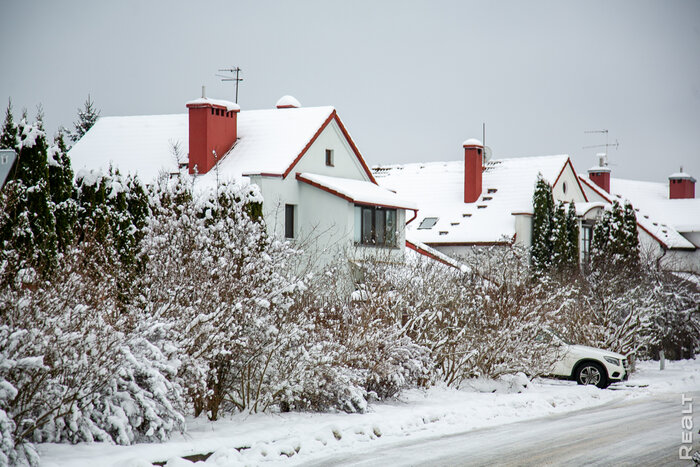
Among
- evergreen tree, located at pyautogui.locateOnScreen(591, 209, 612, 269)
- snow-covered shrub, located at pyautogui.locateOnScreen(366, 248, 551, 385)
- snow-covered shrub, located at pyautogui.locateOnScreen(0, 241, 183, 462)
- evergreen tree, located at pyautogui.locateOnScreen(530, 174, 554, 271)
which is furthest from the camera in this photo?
evergreen tree, located at pyautogui.locateOnScreen(591, 209, 612, 269)

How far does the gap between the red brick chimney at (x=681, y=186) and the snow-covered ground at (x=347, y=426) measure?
37.5 metres

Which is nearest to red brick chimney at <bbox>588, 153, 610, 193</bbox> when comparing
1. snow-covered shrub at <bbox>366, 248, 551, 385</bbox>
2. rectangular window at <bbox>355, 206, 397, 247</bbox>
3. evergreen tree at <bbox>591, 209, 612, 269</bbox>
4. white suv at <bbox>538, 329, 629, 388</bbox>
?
evergreen tree at <bbox>591, 209, 612, 269</bbox>

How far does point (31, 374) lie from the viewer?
842 cm

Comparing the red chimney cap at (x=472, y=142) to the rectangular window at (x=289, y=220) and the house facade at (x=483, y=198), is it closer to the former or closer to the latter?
the house facade at (x=483, y=198)

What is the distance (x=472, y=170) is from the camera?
4125 centimetres

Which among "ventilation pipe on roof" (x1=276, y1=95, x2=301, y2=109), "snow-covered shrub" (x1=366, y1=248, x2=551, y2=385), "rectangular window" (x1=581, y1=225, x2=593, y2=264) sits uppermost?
"ventilation pipe on roof" (x1=276, y1=95, x2=301, y2=109)

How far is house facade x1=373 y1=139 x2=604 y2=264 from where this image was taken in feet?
123

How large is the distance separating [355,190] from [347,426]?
1788 cm

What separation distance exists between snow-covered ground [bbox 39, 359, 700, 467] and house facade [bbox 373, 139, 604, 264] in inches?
720

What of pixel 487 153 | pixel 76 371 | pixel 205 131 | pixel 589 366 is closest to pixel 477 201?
pixel 487 153

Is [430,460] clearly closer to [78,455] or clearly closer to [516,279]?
[78,455]

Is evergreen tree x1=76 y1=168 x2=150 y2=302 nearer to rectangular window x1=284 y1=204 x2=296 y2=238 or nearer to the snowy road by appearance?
the snowy road

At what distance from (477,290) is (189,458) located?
10148 millimetres

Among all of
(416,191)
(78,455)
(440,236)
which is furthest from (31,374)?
(416,191)
